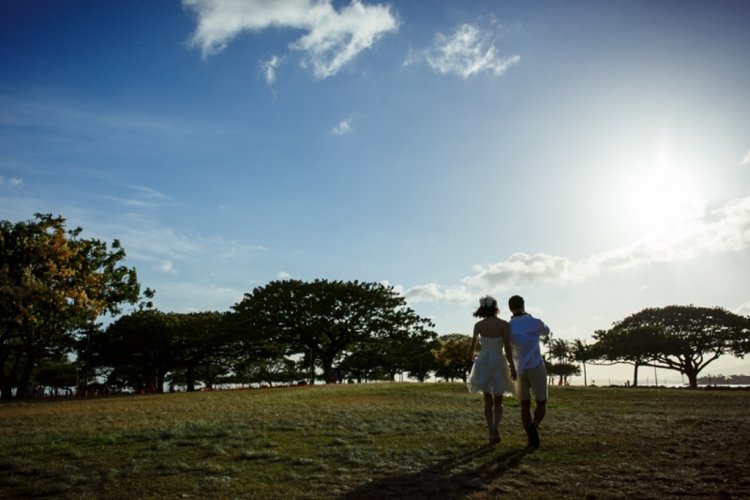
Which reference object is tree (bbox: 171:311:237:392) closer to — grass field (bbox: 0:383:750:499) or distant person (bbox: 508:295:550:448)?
grass field (bbox: 0:383:750:499)

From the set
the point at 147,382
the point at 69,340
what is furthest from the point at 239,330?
the point at 147,382

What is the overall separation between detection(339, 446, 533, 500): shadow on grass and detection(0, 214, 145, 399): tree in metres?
25.8

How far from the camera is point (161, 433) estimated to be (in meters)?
9.75

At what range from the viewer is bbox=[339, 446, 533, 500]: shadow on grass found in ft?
17.5

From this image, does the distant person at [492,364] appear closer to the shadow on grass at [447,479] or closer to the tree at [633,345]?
the shadow on grass at [447,479]

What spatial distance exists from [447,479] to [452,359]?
69562 millimetres

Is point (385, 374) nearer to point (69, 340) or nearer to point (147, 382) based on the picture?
point (147, 382)

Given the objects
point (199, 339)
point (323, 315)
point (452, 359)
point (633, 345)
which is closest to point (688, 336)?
point (633, 345)

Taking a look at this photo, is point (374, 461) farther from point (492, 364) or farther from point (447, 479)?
point (492, 364)

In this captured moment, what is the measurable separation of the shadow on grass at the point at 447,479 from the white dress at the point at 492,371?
1.18 m

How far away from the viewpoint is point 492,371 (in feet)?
27.4

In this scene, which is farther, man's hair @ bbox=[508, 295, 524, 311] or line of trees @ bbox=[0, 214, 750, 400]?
line of trees @ bbox=[0, 214, 750, 400]

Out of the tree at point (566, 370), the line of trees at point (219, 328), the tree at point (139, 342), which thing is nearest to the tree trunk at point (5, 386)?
the line of trees at point (219, 328)

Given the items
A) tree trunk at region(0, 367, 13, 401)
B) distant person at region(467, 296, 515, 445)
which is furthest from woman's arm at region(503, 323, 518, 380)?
tree trunk at region(0, 367, 13, 401)
